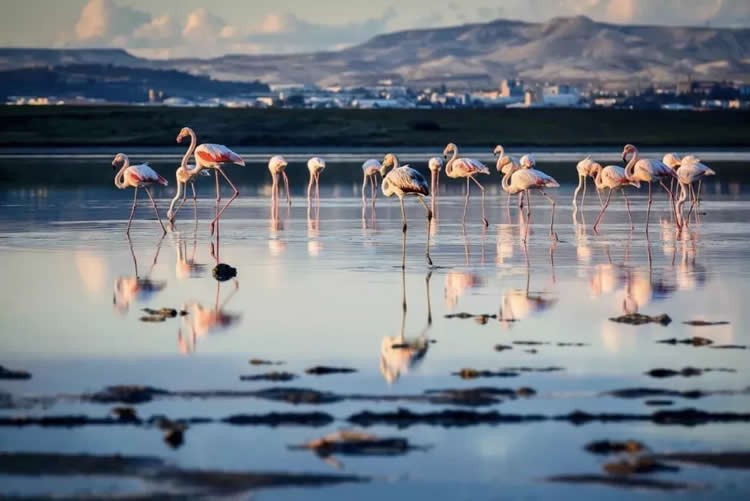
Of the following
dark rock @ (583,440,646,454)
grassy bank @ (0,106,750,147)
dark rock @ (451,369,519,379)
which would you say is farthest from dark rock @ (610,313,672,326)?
grassy bank @ (0,106,750,147)

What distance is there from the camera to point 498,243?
72.7 feet

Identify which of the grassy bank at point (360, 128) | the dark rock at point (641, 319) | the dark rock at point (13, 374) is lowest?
the dark rock at point (13, 374)

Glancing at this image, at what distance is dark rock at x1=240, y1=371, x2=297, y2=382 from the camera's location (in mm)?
10648

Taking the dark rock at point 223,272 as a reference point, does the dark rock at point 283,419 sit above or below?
below

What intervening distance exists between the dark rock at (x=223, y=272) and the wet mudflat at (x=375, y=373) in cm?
11

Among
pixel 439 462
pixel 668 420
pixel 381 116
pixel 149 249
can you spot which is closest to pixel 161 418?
pixel 439 462

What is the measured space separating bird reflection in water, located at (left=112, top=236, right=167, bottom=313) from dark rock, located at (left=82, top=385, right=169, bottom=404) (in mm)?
4300

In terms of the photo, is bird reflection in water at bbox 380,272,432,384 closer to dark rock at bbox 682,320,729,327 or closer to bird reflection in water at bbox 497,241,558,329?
bird reflection in water at bbox 497,241,558,329

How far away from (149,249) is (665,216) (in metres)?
12.1

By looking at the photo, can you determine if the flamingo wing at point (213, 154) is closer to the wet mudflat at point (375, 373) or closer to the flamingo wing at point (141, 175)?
the flamingo wing at point (141, 175)

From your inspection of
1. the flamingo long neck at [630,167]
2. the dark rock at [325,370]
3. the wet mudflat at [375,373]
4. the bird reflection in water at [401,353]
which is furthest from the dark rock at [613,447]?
the flamingo long neck at [630,167]

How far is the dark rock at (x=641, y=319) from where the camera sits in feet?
43.8

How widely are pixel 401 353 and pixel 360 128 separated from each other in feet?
268

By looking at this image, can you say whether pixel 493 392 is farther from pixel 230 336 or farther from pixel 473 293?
pixel 473 293
